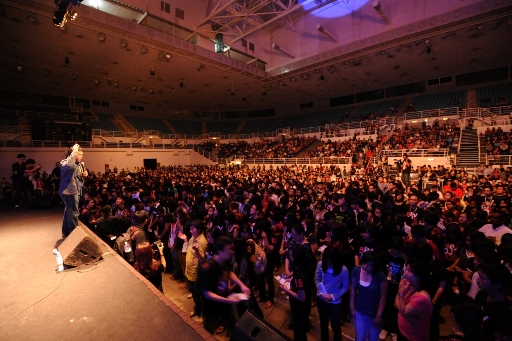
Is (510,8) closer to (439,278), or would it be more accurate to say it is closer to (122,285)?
(439,278)

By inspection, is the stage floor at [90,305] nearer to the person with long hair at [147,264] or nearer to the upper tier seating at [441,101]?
the person with long hair at [147,264]

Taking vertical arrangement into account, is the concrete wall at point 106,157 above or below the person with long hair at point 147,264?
above

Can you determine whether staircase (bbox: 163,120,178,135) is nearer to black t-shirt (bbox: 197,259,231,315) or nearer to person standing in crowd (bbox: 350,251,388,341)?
black t-shirt (bbox: 197,259,231,315)

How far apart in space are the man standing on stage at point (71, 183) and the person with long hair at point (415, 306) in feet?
18.4

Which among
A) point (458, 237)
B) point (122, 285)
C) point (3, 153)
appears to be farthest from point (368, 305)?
point (3, 153)

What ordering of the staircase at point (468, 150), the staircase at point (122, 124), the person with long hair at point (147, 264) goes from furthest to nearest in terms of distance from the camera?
the staircase at point (122, 124) < the staircase at point (468, 150) < the person with long hair at point (147, 264)

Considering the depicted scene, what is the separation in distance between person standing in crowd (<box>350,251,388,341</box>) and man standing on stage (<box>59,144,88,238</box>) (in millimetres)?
5187

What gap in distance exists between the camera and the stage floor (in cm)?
258

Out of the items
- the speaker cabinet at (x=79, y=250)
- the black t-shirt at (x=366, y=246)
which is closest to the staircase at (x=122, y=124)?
the speaker cabinet at (x=79, y=250)

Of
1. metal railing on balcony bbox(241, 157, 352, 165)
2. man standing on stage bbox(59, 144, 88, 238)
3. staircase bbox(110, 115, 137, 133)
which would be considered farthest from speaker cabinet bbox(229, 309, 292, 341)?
staircase bbox(110, 115, 137, 133)

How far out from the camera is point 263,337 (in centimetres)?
202

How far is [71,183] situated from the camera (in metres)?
4.82

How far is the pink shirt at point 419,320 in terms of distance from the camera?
2291 millimetres

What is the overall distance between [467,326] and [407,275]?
0.60 metres
